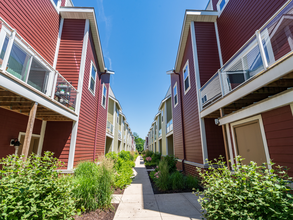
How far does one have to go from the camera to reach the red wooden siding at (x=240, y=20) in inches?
192

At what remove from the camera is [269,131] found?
3.52m

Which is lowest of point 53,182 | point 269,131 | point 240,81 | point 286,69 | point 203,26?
point 53,182

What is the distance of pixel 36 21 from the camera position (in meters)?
5.65

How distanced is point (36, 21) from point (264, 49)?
781cm

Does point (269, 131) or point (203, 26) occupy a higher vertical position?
point (203, 26)

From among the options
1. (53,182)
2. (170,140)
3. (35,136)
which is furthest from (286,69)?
(170,140)

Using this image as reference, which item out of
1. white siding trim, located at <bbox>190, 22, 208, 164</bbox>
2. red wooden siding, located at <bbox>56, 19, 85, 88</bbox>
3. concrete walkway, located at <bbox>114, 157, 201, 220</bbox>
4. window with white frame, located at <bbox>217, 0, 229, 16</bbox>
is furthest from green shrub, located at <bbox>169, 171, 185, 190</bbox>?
window with white frame, located at <bbox>217, 0, 229, 16</bbox>

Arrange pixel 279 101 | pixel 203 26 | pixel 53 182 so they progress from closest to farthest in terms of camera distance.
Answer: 1. pixel 53 182
2. pixel 279 101
3. pixel 203 26

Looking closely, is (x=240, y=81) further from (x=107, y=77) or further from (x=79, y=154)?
(x=107, y=77)

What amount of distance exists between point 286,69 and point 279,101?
0.70 metres

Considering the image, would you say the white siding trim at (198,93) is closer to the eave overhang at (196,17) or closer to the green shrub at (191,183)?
the eave overhang at (196,17)

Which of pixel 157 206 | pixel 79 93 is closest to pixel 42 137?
pixel 79 93

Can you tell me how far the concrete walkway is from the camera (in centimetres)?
365

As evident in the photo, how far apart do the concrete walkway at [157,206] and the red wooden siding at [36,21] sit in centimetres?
665
